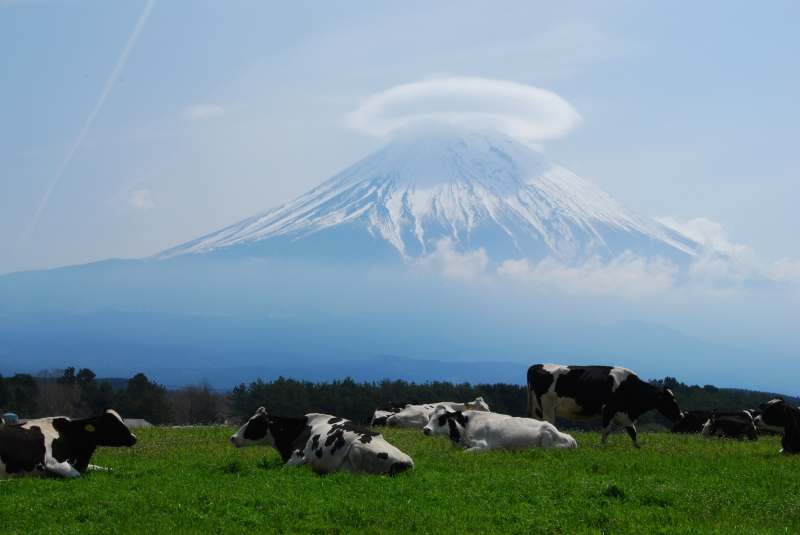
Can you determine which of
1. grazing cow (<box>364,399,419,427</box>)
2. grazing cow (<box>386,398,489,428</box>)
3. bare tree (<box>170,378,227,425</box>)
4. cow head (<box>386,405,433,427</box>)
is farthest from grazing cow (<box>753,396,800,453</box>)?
bare tree (<box>170,378,227,425</box>)

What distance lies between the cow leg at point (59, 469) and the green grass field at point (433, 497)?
15.8 inches

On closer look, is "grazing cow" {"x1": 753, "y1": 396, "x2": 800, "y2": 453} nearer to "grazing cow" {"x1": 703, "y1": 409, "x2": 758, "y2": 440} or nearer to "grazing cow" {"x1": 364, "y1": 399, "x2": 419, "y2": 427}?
"grazing cow" {"x1": 703, "y1": 409, "x2": 758, "y2": 440}

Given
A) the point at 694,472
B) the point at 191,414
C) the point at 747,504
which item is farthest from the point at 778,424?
the point at 191,414

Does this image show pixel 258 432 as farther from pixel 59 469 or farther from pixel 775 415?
pixel 775 415

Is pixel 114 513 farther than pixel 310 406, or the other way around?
pixel 310 406

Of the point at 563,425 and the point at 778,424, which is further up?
the point at 778,424

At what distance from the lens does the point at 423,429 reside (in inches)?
619

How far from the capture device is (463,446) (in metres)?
15.2

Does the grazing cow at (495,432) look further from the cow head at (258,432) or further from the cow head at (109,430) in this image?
the cow head at (109,430)

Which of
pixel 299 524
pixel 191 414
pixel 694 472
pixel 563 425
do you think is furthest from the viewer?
pixel 191 414

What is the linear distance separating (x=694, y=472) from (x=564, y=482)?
2.62 meters

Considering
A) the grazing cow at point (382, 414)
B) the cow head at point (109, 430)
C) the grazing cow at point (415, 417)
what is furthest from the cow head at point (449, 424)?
the grazing cow at point (382, 414)

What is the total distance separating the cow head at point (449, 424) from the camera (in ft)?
51.2

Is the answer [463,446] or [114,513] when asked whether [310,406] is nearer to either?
[463,446]
